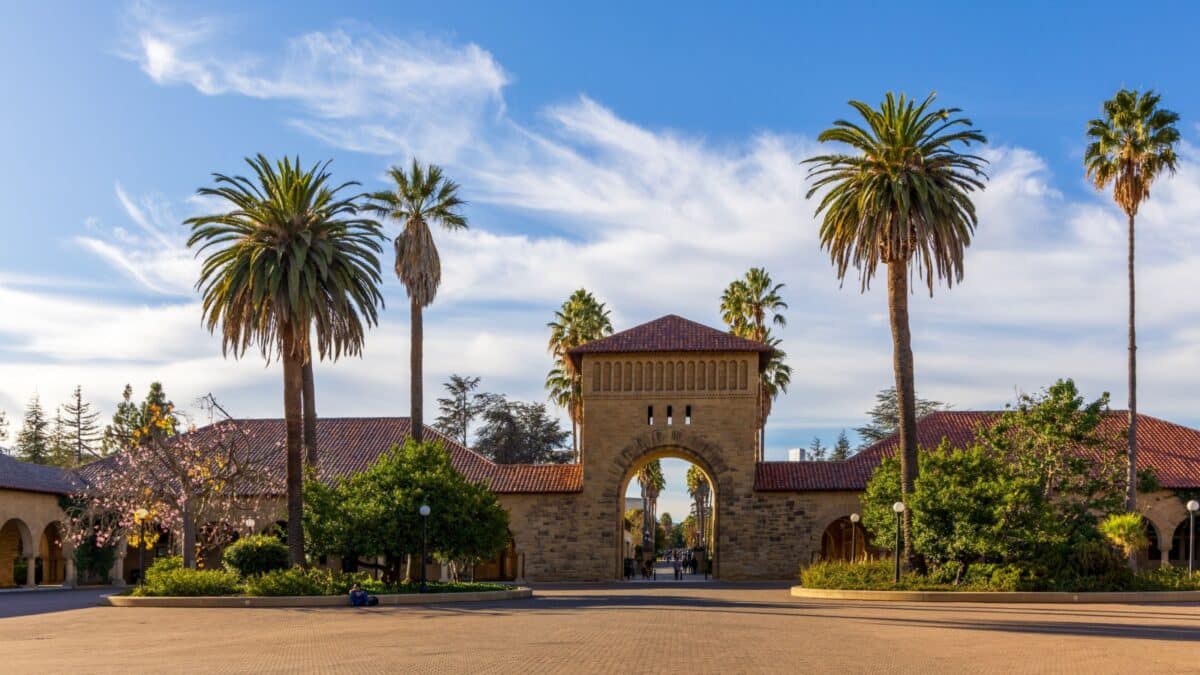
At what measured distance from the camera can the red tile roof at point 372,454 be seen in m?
50.4

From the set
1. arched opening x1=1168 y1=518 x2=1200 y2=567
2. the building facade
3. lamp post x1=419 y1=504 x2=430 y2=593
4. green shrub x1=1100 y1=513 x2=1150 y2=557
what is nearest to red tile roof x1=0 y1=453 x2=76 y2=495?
the building facade

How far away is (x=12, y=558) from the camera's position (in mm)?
48562

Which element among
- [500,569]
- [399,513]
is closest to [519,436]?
[500,569]

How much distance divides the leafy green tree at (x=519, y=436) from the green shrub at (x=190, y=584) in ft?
183

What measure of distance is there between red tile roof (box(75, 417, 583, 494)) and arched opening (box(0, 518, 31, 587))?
5.18m

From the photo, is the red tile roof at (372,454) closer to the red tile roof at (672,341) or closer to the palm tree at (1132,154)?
the red tile roof at (672,341)

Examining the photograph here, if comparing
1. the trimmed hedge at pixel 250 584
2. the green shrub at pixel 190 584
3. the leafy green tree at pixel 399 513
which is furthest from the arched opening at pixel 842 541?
the green shrub at pixel 190 584

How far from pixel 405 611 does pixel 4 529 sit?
93.0 ft

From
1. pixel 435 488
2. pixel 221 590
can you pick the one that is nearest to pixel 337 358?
pixel 435 488

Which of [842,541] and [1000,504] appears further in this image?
[842,541]

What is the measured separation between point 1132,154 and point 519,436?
54712mm

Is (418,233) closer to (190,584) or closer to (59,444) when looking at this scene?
(190,584)

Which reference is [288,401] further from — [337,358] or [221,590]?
[221,590]

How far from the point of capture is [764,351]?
49719 millimetres
